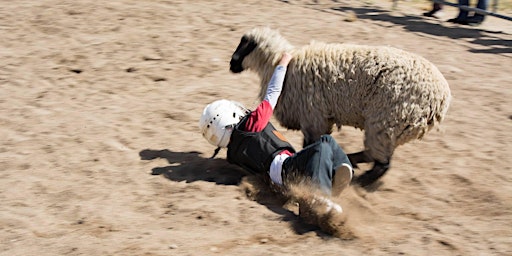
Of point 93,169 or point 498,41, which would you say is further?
point 498,41

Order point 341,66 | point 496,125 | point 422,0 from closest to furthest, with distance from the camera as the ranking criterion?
point 341,66
point 496,125
point 422,0

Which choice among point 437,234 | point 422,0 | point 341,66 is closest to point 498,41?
point 422,0

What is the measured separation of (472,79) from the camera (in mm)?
8492

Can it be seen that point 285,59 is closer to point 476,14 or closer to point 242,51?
point 242,51

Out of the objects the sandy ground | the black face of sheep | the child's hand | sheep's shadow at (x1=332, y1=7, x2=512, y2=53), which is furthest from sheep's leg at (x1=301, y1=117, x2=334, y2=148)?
sheep's shadow at (x1=332, y1=7, x2=512, y2=53)

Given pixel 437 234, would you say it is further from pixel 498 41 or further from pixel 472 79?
pixel 498 41

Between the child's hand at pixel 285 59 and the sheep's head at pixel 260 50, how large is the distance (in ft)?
0.38

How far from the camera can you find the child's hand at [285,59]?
602cm

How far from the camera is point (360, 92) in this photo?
5.73 m

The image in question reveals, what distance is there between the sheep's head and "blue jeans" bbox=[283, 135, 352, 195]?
125 cm

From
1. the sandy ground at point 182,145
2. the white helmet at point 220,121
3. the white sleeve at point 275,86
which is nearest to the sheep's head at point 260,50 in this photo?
the white sleeve at point 275,86

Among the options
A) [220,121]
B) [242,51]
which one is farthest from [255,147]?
[242,51]

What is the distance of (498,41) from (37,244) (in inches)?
322

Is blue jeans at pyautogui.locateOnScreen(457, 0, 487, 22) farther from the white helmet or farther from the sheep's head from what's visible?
the white helmet
